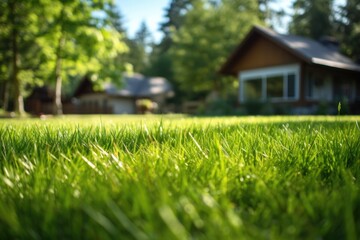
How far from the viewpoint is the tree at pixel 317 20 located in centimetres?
4475

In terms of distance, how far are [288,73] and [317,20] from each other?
94.1ft

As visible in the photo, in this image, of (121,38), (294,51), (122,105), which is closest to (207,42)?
(121,38)

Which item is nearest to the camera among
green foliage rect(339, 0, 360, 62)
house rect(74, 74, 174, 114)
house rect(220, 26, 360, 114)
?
house rect(220, 26, 360, 114)

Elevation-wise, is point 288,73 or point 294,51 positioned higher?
point 294,51

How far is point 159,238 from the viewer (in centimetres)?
69

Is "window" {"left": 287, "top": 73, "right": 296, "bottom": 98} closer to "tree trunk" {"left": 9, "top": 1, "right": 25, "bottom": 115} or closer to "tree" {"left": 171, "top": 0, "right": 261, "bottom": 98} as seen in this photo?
"tree" {"left": 171, "top": 0, "right": 261, "bottom": 98}

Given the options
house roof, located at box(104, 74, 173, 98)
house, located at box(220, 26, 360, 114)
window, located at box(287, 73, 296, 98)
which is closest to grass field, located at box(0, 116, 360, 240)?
house, located at box(220, 26, 360, 114)

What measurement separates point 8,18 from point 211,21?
880 inches

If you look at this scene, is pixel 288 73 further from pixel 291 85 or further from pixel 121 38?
pixel 121 38

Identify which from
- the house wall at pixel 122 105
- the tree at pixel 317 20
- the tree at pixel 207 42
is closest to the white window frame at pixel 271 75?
the tree at pixel 207 42

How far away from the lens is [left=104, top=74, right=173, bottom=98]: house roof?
4303cm

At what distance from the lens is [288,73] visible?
21.2m

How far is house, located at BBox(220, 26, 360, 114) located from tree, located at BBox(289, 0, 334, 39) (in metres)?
21.7

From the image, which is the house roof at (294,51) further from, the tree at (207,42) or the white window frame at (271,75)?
the tree at (207,42)
